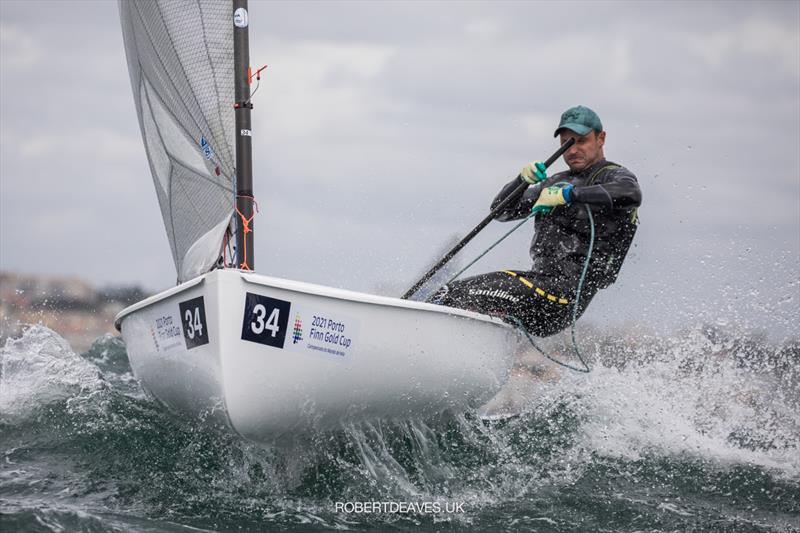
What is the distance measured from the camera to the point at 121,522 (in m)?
3.36

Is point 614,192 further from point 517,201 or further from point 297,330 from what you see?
point 297,330

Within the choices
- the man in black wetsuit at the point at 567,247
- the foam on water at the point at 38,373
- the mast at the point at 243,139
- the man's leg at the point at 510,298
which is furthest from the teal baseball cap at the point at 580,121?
the foam on water at the point at 38,373

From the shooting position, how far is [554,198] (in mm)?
4453

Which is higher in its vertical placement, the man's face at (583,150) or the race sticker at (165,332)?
the man's face at (583,150)

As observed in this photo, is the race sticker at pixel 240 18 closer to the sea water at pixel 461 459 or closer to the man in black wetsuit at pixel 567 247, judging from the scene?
the man in black wetsuit at pixel 567 247

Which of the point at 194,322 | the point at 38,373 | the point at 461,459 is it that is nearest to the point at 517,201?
the point at 461,459

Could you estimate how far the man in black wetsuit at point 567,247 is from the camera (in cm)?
454

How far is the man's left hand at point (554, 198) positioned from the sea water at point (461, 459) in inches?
46.3

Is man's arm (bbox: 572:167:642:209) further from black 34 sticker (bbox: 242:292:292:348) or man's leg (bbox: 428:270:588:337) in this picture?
black 34 sticker (bbox: 242:292:292:348)

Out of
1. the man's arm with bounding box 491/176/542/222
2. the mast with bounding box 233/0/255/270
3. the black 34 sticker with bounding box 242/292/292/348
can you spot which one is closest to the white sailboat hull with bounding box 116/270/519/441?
the black 34 sticker with bounding box 242/292/292/348

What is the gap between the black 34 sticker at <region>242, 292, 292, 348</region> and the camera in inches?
145

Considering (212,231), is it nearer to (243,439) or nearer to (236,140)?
(236,140)

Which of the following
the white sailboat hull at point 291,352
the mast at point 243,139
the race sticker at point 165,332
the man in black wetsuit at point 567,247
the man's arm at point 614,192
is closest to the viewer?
the white sailboat hull at point 291,352

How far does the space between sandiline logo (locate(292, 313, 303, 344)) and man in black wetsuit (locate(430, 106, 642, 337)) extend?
118cm
